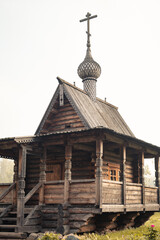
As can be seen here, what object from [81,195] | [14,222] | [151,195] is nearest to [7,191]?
[14,222]

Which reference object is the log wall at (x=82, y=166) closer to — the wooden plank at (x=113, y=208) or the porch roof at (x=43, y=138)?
the porch roof at (x=43, y=138)

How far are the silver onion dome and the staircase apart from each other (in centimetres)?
897

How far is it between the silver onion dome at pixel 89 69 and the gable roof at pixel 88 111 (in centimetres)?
156

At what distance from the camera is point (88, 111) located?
18.5m

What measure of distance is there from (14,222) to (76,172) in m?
3.76

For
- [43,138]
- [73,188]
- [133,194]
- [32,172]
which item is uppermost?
[43,138]

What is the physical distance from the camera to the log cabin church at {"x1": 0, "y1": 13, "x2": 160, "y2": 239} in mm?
14508

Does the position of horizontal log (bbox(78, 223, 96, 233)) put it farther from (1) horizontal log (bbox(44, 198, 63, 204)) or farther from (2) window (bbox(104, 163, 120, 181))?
(2) window (bbox(104, 163, 120, 181))

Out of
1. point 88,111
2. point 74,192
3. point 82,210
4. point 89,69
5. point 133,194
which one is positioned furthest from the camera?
point 89,69

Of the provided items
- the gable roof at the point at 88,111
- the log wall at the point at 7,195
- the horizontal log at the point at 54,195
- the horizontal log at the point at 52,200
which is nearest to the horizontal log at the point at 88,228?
the horizontal log at the point at 52,200

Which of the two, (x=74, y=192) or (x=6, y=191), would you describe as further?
(x=6, y=191)

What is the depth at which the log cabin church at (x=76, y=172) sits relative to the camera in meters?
14.5

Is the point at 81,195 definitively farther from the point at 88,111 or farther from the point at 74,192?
the point at 88,111

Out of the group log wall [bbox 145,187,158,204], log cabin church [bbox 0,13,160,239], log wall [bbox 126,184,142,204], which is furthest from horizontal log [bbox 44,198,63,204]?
log wall [bbox 145,187,158,204]
